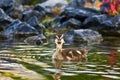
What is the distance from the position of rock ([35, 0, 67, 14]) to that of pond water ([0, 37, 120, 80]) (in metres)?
22.8

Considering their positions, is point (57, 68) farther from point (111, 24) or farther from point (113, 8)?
point (113, 8)

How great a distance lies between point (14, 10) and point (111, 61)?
25078mm

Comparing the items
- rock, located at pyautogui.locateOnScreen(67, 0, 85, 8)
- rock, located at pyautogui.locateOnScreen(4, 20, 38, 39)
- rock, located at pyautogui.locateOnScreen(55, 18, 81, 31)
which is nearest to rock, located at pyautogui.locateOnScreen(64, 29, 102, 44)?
rock, located at pyautogui.locateOnScreen(4, 20, 38, 39)

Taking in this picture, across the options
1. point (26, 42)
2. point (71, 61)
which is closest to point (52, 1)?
point (26, 42)

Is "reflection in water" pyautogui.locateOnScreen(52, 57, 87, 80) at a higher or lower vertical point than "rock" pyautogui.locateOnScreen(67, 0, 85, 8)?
lower

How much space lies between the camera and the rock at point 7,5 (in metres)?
41.6

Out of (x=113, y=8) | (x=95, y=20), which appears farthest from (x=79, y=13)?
(x=95, y=20)

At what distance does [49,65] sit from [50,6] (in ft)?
105

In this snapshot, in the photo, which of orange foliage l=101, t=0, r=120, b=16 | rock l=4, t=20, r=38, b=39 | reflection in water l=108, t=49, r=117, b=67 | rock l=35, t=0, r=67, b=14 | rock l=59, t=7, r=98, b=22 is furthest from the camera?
rock l=35, t=0, r=67, b=14

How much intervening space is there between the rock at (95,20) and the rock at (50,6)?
9.61 m

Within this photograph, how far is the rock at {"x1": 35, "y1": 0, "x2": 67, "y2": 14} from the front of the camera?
4476cm

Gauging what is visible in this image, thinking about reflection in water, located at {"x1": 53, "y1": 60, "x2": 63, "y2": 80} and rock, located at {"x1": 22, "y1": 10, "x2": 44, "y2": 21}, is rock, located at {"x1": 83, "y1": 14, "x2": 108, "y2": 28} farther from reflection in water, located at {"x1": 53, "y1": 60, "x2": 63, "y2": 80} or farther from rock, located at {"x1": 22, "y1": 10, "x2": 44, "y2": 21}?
reflection in water, located at {"x1": 53, "y1": 60, "x2": 63, "y2": 80}

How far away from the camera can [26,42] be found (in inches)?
995

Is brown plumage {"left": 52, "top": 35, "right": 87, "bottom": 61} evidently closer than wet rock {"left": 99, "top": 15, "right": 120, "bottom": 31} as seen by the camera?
Yes
